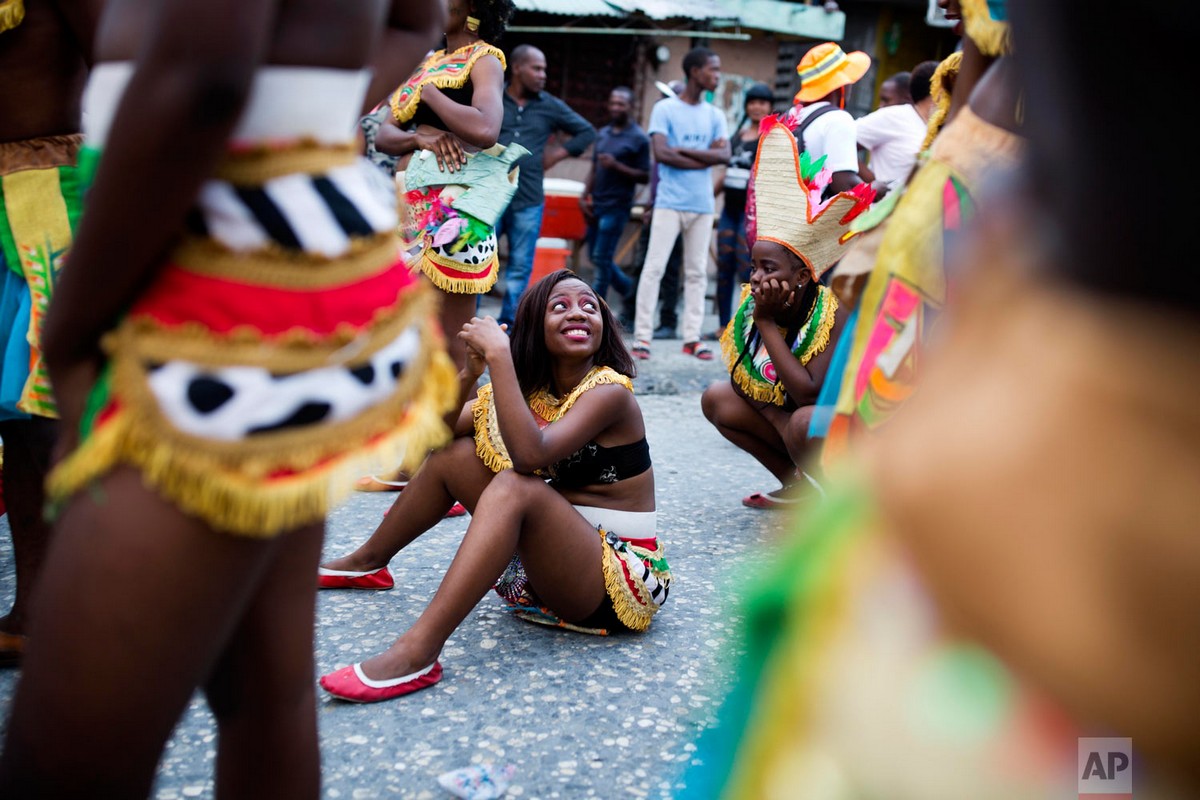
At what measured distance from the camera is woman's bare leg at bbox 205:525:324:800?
4.58ft

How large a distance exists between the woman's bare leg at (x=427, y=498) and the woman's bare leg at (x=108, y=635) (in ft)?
6.31

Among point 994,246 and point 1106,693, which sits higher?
point 994,246

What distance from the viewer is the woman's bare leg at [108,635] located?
1149 millimetres

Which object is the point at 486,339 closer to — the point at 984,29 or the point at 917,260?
the point at 917,260

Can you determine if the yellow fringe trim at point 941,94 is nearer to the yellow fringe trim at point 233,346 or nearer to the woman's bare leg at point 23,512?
the yellow fringe trim at point 233,346

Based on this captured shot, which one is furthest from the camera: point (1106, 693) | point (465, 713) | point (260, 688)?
point (465, 713)

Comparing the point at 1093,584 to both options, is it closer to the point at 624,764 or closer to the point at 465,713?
the point at 624,764

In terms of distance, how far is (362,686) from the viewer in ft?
8.52

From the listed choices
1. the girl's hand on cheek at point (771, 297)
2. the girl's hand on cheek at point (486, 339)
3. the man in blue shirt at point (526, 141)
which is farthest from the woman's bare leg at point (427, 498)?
the man in blue shirt at point (526, 141)

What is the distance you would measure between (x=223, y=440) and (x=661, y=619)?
7.50ft

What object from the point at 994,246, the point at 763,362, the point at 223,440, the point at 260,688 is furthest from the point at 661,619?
the point at 994,246

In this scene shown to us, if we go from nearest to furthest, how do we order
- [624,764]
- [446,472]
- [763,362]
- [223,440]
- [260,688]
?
[223,440]
[260,688]
[624,764]
[446,472]
[763,362]

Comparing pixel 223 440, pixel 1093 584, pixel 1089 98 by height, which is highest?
pixel 1089 98

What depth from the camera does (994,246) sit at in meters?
0.78
